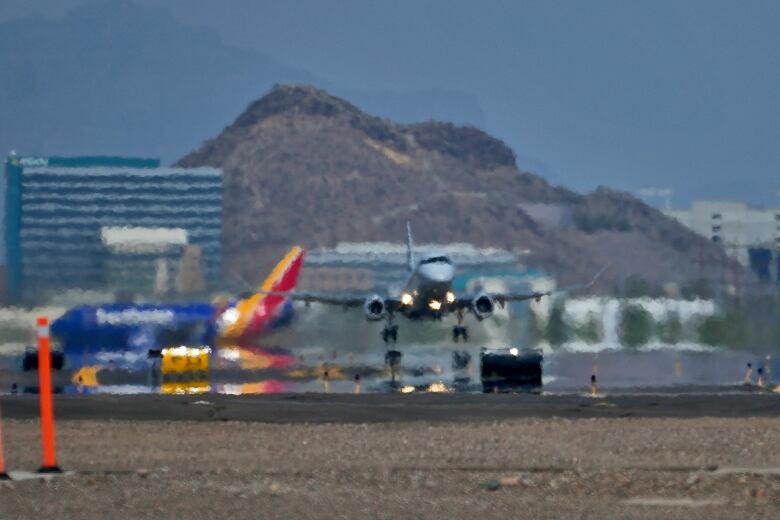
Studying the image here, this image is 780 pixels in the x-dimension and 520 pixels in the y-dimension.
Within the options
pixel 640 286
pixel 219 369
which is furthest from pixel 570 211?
pixel 219 369

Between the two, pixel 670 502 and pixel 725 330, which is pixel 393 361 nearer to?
pixel 725 330

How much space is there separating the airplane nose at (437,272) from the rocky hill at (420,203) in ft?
128

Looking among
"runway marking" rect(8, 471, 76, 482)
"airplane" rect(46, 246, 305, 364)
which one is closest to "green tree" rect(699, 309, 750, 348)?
"airplane" rect(46, 246, 305, 364)

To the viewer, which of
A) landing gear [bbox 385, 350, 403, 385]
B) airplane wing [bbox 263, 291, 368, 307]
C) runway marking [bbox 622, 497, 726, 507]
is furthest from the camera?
airplane wing [bbox 263, 291, 368, 307]

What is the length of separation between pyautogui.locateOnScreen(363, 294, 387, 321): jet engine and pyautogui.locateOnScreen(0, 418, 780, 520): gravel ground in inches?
1612

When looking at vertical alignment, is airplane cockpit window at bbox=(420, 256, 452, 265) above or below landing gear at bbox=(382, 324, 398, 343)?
above

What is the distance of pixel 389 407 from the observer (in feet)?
129

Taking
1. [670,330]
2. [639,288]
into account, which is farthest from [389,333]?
[639,288]

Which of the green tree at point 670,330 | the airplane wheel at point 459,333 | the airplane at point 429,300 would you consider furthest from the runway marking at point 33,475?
the green tree at point 670,330

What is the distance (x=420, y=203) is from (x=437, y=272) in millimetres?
96800

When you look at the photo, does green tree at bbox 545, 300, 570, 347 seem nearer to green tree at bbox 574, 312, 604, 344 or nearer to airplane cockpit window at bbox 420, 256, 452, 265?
green tree at bbox 574, 312, 604, 344

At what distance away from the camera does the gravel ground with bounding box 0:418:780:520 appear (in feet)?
66.9

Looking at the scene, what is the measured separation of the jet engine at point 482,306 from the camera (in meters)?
76.1

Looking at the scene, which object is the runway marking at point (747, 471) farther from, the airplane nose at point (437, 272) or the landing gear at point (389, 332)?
the landing gear at point (389, 332)
